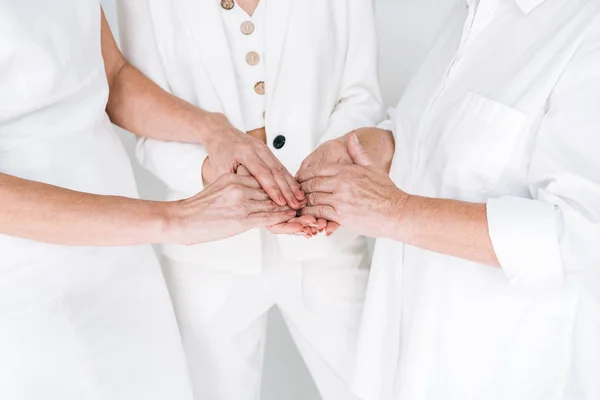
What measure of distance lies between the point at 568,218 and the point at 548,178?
0.23ft

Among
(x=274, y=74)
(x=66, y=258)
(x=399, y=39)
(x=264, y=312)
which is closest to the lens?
(x=66, y=258)

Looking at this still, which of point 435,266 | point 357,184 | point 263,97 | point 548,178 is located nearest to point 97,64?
point 263,97

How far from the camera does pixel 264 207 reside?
1.52 m

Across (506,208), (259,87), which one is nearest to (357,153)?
(259,87)

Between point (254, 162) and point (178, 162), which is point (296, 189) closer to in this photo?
point (254, 162)

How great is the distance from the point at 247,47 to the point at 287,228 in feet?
1.27

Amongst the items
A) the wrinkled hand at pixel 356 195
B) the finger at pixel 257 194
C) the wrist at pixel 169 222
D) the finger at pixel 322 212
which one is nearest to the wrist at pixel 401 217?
the wrinkled hand at pixel 356 195

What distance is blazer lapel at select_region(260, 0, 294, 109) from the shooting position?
1647 millimetres

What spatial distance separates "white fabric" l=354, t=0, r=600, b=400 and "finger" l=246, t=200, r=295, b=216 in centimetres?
23

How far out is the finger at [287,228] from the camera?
5.05 ft

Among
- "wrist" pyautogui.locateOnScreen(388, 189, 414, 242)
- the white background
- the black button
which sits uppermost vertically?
the white background

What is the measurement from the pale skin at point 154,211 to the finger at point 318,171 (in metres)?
0.06

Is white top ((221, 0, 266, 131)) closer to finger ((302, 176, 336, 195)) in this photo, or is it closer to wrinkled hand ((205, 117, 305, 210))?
wrinkled hand ((205, 117, 305, 210))

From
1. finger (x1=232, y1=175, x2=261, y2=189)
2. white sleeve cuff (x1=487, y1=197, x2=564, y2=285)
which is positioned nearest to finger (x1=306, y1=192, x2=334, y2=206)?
finger (x1=232, y1=175, x2=261, y2=189)
